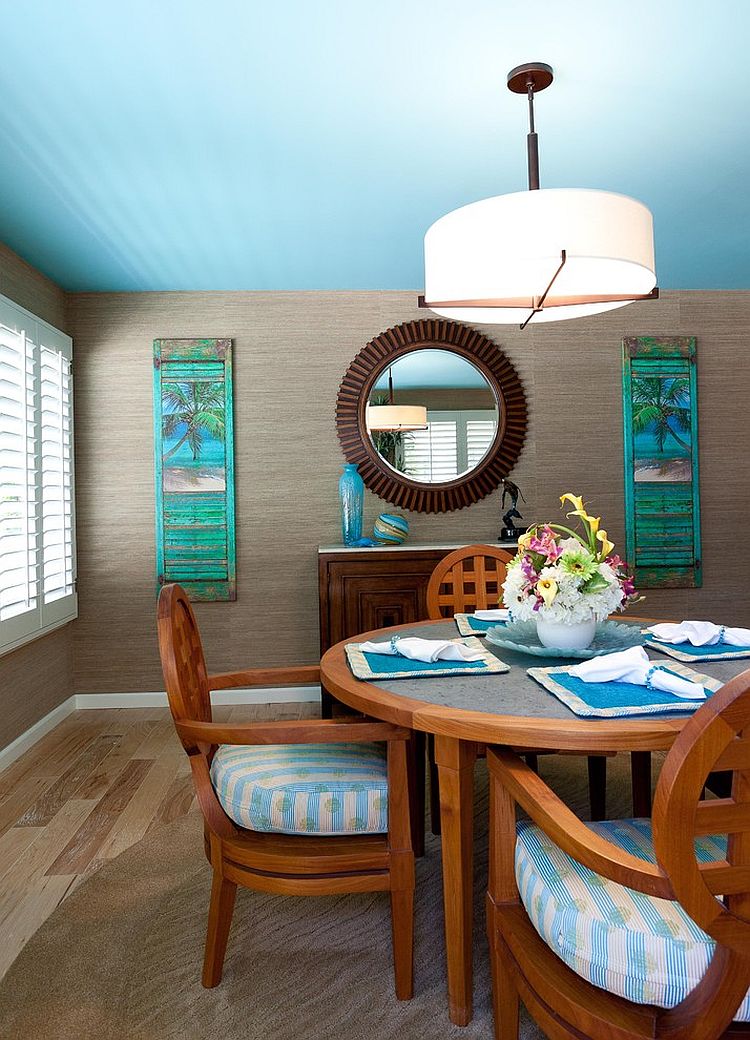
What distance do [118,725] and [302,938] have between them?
2.39 meters

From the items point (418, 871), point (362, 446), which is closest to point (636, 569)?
point (362, 446)

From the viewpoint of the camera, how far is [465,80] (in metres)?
2.33

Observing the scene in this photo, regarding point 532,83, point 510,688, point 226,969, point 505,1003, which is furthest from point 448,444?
point 505,1003

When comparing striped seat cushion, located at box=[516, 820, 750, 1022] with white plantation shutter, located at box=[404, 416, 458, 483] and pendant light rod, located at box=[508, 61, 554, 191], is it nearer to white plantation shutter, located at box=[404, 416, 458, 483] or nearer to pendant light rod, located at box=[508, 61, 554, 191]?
pendant light rod, located at box=[508, 61, 554, 191]

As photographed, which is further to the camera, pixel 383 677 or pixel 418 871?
pixel 418 871

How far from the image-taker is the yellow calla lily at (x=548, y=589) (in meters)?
2.02

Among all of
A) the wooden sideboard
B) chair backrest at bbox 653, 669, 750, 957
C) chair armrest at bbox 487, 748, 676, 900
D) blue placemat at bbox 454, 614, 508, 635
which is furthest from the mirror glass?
chair backrest at bbox 653, 669, 750, 957

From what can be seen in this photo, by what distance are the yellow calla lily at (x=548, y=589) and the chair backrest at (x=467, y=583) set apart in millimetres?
1027

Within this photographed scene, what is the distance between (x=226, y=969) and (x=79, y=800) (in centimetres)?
139

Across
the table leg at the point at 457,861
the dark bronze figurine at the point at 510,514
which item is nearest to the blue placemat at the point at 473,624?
the table leg at the point at 457,861

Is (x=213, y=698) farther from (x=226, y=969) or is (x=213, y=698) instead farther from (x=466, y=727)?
(x=466, y=727)

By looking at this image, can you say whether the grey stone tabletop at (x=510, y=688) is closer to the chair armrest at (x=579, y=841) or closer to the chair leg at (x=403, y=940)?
the chair armrest at (x=579, y=841)

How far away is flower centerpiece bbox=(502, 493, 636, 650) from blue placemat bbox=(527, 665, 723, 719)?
196 millimetres

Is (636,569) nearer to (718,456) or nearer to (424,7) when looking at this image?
(718,456)
